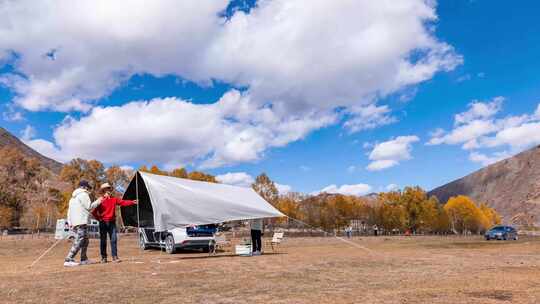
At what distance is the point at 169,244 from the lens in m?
17.2

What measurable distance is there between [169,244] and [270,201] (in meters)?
53.0

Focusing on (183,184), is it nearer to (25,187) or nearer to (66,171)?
(66,171)

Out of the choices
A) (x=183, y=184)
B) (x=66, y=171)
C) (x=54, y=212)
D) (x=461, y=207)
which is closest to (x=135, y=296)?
(x=183, y=184)

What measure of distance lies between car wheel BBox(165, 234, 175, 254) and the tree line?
4007cm

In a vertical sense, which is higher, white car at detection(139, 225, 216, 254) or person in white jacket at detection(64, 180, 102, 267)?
person in white jacket at detection(64, 180, 102, 267)

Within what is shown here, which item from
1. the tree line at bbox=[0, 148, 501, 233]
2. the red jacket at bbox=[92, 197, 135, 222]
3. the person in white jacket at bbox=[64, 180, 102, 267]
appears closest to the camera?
the person in white jacket at bbox=[64, 180, 102, 267]

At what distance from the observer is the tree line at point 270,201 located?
65531 mm

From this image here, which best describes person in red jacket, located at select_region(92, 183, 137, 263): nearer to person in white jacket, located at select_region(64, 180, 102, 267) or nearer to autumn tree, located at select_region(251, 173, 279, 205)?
person in white jacket, located at select_region(64, 180, 102, 267)

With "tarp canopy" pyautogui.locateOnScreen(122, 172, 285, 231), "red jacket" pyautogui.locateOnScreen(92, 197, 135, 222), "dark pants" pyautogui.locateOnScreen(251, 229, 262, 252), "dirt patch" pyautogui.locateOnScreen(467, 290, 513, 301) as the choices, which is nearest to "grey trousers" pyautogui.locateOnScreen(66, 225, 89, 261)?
"red jacket" pyautogui.locateOnScreen(92, 197, 135, 222)

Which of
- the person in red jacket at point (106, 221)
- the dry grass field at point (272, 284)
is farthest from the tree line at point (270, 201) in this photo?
the dry grass field at point (272, 284)

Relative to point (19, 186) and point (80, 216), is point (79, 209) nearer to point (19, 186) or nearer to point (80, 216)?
point (80, 216)

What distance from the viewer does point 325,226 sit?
8044cm

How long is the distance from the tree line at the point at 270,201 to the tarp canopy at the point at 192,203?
131ft

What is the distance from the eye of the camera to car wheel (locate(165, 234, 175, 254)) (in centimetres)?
1705
